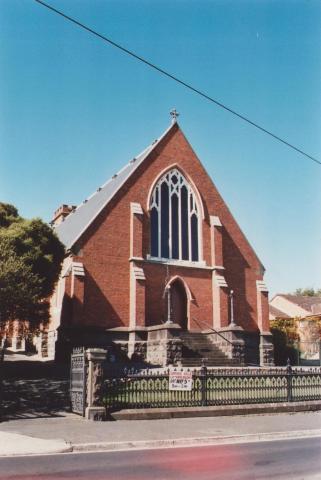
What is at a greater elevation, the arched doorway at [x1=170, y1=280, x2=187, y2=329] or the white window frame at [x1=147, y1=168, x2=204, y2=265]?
the white window frame at [x1=147, y1=168, x2=204, y2=265]

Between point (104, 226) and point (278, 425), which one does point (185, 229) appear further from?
point (278, 425)

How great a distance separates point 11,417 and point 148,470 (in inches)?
269

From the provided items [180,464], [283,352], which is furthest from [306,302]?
[180,464]

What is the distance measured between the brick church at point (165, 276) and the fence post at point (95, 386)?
10616 millimetres

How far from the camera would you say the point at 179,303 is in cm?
3053

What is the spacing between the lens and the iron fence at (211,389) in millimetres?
14703

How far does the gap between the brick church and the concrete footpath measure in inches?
423

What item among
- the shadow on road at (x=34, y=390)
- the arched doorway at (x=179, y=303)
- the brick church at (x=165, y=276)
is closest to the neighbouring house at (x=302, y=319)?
the brick church at (x=165, y=276)

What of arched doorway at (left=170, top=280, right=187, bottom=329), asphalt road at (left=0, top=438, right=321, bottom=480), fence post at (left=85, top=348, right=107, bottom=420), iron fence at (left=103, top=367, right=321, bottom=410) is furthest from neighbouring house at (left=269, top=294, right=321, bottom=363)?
asphalt road at (left=0, top=438, right=321, bottom=480)

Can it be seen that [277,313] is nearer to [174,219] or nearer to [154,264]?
[174,219]

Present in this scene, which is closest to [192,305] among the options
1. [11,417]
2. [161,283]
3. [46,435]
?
[161,283]

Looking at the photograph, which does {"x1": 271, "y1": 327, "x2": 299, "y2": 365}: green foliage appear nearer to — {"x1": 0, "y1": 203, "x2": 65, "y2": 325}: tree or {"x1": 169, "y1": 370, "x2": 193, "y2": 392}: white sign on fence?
{"x1": 0, "y1": 203, "x2": 65, "y2": 325}: tree

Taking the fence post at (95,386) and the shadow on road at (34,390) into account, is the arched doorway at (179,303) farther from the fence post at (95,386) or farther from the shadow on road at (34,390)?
the fence post at (95,386)

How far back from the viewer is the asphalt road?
7.84m
